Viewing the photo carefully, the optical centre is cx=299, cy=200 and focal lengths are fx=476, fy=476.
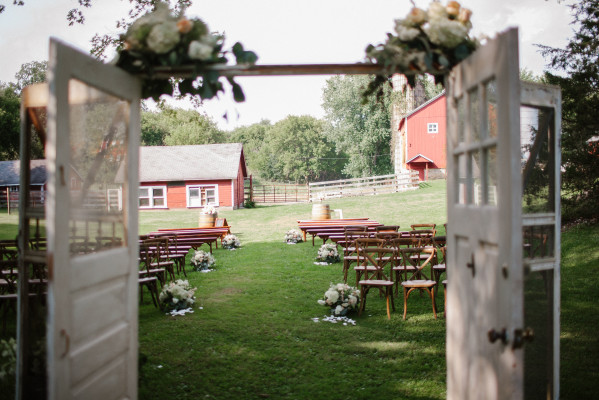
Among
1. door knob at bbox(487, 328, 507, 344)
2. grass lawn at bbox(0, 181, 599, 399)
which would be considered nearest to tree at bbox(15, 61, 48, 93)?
grass lawn at bbox(0, 181, 599, 399)

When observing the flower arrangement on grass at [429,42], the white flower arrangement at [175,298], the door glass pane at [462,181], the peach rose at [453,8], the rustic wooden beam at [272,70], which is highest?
the peach rose at [453,8]

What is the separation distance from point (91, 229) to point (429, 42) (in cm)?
262

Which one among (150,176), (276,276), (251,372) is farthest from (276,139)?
(251,372)

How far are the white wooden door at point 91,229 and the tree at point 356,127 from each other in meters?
49.0

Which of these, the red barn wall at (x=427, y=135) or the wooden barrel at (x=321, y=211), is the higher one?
the red barn wall at (x=427, y=135)

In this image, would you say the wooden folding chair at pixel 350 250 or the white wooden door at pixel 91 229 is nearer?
the white wooden door at pixel 91 229

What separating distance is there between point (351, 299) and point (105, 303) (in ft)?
16.7

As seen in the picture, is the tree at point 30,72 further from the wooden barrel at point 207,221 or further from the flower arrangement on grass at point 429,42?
the flower arrangement on grass at point 429,42

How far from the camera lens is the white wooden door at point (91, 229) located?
2584 millimetres

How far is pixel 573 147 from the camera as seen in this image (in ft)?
28.7

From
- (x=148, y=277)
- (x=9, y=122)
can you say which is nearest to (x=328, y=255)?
(x=148, y=277)

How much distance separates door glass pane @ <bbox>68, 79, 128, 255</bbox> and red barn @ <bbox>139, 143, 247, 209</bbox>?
3139 centimetres

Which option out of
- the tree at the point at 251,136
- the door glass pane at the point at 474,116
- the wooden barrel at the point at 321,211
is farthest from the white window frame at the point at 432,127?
the tree at the point at 251,136

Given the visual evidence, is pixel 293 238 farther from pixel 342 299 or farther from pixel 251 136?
pixel 251 136
